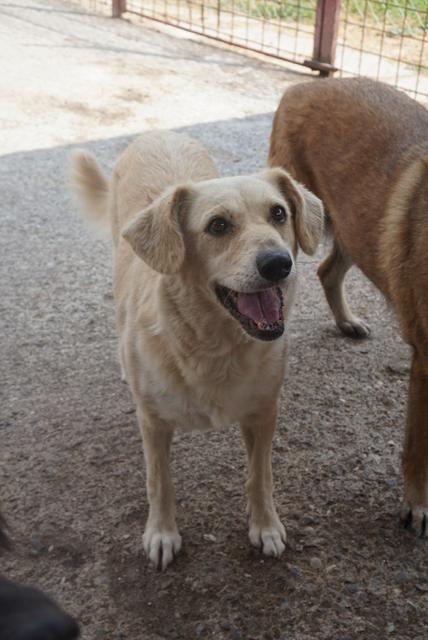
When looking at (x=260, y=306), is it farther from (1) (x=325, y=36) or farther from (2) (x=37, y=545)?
(1) (x=325, y=36)

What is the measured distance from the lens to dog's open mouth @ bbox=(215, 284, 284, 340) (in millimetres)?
2223

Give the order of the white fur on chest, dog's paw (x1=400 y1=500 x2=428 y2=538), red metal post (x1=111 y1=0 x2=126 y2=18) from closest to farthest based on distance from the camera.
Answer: the white fur on chest
dog's paw (x1=400 y1=500 x2=428 y2=538)
red metal post (x1=111 y1=0 x2=126 y2=18)

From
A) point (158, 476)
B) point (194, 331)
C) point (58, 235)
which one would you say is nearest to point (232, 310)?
point (194, 331)

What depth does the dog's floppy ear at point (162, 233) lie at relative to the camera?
2.23 m

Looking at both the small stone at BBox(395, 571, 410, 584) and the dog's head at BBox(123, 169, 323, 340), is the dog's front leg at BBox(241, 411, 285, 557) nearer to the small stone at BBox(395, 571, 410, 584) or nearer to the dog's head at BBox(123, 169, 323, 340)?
the small stone at BBox(395, 571, 410, 584)

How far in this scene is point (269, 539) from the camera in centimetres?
260

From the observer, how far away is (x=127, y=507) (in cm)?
280

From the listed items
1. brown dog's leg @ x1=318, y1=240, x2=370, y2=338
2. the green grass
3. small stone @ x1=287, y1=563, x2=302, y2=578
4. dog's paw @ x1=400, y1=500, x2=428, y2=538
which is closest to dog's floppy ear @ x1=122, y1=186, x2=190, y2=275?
small stone @ x1=287, y1=563, x2=302, y2=578

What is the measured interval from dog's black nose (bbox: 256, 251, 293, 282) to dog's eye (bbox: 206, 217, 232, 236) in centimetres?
19

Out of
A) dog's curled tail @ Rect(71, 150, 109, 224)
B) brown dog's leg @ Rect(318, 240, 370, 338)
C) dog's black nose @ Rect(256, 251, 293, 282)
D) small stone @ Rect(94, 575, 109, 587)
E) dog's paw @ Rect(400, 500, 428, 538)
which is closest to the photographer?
dog's black nose @ Rect(256, 251, 293, 282)

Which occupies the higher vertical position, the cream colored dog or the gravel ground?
the cream colored dog

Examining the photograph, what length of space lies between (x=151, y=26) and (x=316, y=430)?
6.67 metres

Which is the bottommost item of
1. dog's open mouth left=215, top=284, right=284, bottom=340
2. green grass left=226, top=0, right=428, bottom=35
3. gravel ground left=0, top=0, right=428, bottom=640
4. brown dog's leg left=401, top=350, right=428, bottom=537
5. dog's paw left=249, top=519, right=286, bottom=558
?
gravel ground left=0, top=0, right=428, bottom=640

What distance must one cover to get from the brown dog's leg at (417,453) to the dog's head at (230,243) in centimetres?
64
